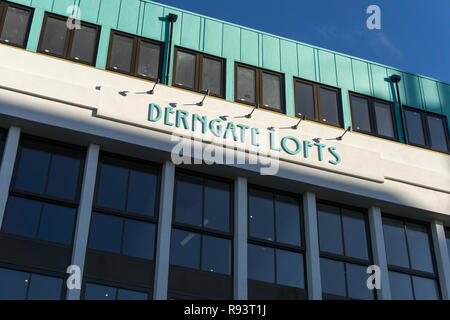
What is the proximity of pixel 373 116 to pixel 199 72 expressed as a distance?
608 centimetres

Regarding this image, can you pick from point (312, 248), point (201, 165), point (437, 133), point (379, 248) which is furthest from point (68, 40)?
point (437, 133)

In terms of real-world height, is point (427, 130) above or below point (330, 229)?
above

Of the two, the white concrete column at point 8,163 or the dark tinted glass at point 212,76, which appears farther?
the dark tinted glass at point 212,76

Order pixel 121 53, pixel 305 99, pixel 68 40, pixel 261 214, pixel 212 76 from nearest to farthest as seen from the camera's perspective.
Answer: pixel 261 214, pixel 68 40, pixel 121 53, pixel 212 76, pixel 305 99

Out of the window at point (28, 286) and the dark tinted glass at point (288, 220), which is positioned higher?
the dark tinted glass at point (288, 220)

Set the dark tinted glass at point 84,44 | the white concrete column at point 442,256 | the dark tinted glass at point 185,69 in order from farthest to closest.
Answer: the dark tinted glass at point 185,69 < the white concrete column at point 442,256 < the dark tinted glass at point 84,44

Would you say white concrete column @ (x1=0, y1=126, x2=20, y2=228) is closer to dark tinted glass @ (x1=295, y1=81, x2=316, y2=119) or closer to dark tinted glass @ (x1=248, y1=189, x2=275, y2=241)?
dark tinted glass @ (x1=248, y1=189, x2=275, y2=241)

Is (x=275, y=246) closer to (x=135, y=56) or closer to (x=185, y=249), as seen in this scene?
(x=185, y=249)

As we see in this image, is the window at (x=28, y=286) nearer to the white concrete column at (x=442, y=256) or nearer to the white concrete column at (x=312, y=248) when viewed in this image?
the white concrete column at (x=312, y=248)

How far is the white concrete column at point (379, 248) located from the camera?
827 inches

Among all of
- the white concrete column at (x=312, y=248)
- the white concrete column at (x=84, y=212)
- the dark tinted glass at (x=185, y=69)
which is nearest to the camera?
the white concrete column at (x=84, y=212)

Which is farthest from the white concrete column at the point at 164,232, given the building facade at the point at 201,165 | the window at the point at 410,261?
the window at the point at 410,261

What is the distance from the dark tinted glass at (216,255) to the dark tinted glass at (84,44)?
21.2 ft

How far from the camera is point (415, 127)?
24.8 metres
